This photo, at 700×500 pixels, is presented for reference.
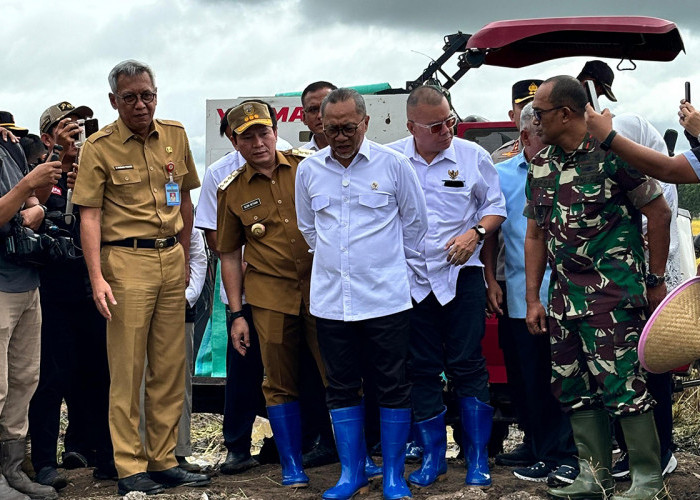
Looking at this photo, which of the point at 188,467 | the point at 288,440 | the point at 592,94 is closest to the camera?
the point at 592,94

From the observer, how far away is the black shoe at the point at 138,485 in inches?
228

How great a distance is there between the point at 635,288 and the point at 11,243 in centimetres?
326

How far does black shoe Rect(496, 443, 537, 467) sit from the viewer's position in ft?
20.5

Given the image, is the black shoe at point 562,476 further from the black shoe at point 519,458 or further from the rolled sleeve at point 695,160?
the rolled sleeve at point 695,160

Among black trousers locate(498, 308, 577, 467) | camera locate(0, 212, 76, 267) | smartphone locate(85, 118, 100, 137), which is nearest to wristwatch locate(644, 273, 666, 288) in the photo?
black trousers locate(498, 308, 577, 467)

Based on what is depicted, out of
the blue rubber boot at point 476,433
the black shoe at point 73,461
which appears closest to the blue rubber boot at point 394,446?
the blue rubber boot at point 476,433

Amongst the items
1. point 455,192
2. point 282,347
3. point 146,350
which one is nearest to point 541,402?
point 455,192

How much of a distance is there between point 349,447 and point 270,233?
132 cm

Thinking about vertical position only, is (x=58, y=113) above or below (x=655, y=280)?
above

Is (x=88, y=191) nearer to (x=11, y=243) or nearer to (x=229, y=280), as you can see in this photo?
(x=11, y=243)

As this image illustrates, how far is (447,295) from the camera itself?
5.80 metres

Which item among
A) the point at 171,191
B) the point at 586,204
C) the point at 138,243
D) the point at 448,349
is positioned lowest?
the point at 448,349

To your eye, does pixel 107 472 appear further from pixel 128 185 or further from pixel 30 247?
pixel 128 185

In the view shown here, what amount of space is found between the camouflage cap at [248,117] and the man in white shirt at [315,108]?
667mm
